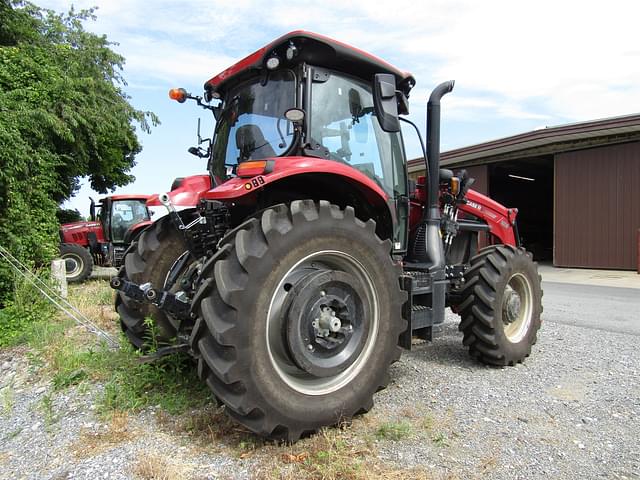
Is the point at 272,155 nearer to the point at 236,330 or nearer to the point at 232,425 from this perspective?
the point at 236,330

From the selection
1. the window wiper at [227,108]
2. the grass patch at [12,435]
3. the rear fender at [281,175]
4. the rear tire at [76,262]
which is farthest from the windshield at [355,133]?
the rear tire at [76,262]

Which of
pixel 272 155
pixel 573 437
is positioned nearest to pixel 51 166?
pixel 272 155

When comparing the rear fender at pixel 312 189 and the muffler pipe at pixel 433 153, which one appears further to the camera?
the muffler pipe at pixel 433 153

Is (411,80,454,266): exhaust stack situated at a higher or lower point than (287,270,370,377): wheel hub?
higher

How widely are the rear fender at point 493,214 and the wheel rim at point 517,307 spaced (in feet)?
2.44

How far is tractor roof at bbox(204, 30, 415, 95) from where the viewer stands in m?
3.19

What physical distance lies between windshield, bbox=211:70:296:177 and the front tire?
2.51 ft

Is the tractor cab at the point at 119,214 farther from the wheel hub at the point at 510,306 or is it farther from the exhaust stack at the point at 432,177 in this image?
the wheel hub at the point at 510,306

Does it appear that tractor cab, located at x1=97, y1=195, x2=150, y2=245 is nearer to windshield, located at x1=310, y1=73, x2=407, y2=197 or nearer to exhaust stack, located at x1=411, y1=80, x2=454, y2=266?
exhaust stack, located at x1=411, y1=80, x2=454, y2=266

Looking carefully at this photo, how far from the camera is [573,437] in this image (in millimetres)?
2875

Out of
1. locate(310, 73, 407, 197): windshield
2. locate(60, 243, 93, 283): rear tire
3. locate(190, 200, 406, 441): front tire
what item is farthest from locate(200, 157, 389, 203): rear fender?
locate(60, 243, 93, 283): rear tire

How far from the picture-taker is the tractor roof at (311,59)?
3.19 m

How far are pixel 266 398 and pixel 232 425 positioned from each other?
0.44 metres

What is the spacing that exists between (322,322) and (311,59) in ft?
5.80
